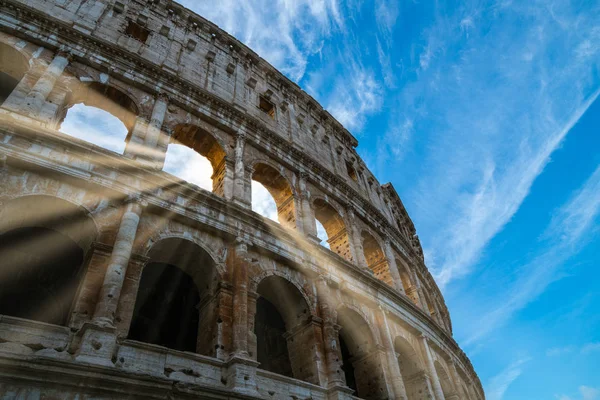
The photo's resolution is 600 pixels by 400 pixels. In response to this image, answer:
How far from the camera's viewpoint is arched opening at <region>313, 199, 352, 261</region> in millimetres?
13500

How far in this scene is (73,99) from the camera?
9.98 metres

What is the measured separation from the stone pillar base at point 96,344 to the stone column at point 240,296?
207 centimetres

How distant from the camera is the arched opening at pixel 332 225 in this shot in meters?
13.5

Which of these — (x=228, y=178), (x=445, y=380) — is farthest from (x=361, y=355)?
(x=228, y=178)

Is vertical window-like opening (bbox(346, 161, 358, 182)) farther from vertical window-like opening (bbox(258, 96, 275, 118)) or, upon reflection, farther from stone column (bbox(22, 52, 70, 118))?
stone column (bbox(22, 52, 70, 118))

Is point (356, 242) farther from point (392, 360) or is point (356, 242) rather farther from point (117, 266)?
point (117, 266)

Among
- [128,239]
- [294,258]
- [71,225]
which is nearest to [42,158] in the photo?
[71,225]

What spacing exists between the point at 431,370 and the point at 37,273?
10207mm

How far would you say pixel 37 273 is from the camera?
805 cm

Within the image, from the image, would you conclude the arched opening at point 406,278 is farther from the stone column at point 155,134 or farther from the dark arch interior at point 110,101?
the dark arch interior at point 110,101

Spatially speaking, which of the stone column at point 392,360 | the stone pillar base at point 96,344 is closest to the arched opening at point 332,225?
the stone column at point 392,360

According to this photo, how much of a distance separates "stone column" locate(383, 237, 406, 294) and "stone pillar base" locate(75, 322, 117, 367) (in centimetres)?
980

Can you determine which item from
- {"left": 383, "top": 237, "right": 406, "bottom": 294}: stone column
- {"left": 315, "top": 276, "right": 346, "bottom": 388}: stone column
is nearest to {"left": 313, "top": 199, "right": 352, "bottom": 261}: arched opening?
{"left": 383, "top": 237, "right": 406, "bottom": 294}: stone column

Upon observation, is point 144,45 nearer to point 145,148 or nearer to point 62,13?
point 62,13
